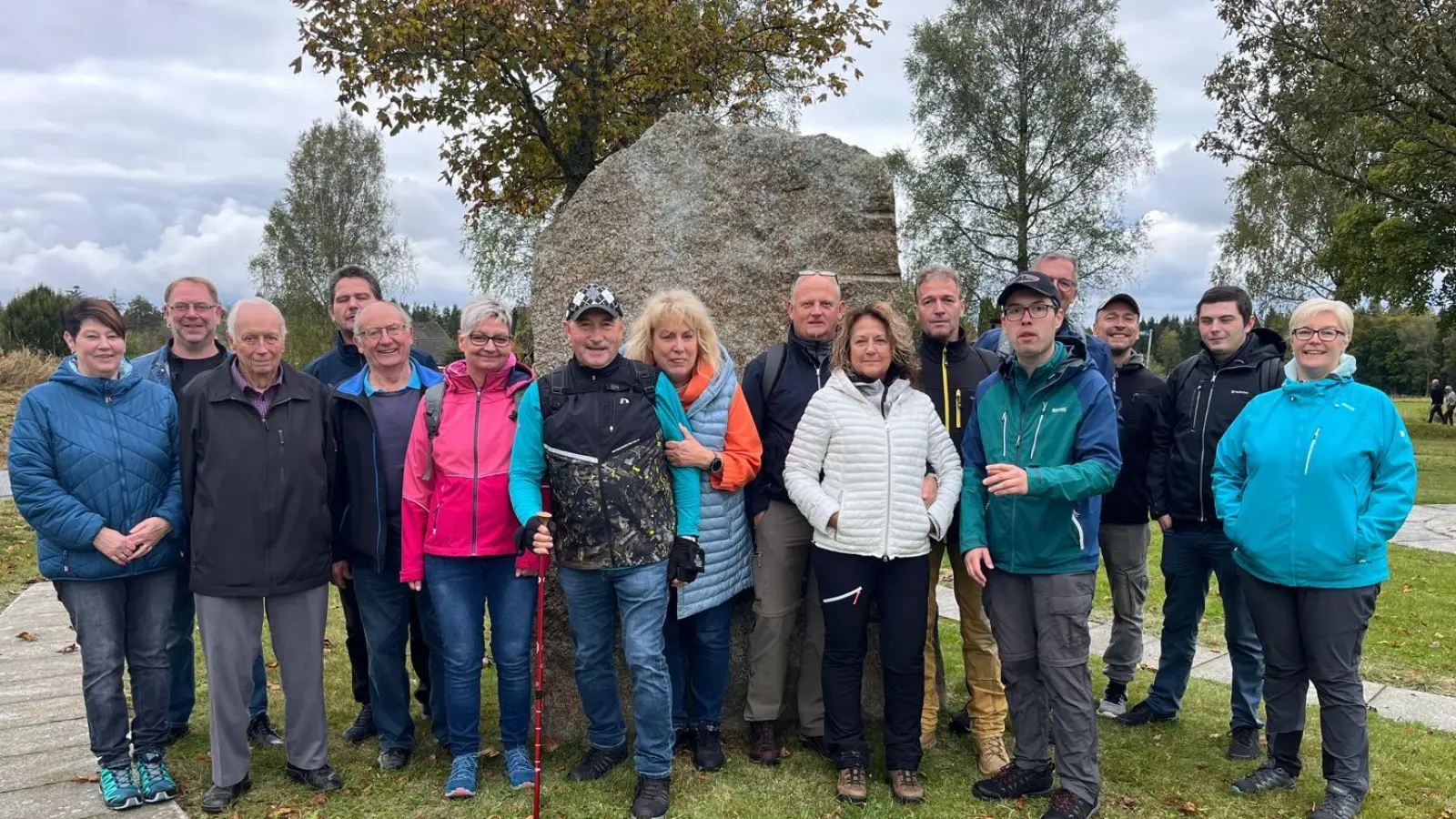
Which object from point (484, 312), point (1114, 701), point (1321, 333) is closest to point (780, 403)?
point (484, 312)

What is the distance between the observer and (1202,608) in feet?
15.4

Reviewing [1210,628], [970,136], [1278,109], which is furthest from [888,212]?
[970,136]

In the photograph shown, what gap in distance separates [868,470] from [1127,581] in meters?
2.05

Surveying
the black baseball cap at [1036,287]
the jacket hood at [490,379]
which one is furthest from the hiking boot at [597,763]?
the black baseball cap at [1036,287]

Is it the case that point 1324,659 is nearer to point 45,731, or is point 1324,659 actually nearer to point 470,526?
point 470,526

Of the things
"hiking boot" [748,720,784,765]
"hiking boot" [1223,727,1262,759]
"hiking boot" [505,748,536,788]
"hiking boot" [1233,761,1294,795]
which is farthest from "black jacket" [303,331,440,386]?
"hiking boot" [1223,727,1262,759]

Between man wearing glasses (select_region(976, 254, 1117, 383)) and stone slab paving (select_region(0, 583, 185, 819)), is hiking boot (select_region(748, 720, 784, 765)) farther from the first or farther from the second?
stone slab paving (select_region(0, 583, 185, 819))

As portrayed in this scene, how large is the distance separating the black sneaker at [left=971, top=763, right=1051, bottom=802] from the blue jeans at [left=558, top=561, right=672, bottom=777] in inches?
56.8

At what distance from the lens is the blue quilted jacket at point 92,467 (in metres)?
3.72

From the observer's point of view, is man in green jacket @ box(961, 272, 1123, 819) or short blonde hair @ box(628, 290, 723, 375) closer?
man in green jacket @ box(961, 272, 1123, 819)

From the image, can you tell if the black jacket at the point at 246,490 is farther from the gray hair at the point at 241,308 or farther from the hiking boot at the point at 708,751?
the hiking boot at the point at 708,751

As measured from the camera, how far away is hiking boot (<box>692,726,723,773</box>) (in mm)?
4277

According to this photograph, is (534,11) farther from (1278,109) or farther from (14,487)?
(1278,109)

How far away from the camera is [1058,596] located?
12.5 ft
